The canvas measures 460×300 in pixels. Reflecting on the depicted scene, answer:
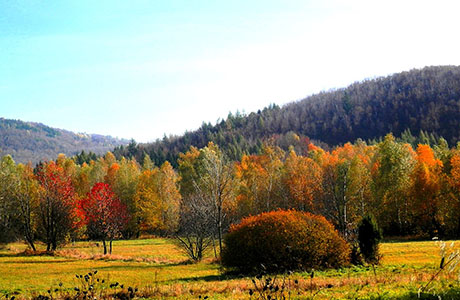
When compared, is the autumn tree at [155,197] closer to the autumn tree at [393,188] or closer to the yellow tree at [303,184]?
the yellow tree at [303,184]

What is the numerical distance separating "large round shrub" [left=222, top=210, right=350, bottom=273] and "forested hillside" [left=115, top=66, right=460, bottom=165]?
10424 centimetres

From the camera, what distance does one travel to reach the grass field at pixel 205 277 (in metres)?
11.7

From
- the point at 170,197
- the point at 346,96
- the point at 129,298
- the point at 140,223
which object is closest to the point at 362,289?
the point at 129,298

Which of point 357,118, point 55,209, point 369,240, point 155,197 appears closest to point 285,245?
point 369,240

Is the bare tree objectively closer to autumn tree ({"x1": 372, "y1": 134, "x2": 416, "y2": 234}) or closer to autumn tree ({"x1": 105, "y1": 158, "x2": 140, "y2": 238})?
autumn tree ({"x1": 372, "y1": 134, "x2": 416, "y2": 234})

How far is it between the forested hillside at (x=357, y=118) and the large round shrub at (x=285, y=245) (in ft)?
342

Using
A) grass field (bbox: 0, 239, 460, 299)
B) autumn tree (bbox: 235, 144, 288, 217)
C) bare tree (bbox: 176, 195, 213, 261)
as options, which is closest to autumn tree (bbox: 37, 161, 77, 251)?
grass field (bbox: 0, 239, 460, 299)

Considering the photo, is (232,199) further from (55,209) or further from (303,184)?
(55,209)

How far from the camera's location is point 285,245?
64.1 ft

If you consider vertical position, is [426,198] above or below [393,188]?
below

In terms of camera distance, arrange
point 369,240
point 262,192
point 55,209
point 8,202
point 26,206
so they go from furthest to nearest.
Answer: point 262,192, point 8,202, point 26,206, point 55,209, point 369,240

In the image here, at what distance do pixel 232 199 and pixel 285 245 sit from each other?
3340 centimetres

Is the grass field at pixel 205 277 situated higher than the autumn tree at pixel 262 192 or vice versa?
the autumn tree at pixel 262 192

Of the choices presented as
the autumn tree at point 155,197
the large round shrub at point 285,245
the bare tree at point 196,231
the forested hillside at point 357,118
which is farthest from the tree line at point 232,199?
the forested hillside at point 357,118
